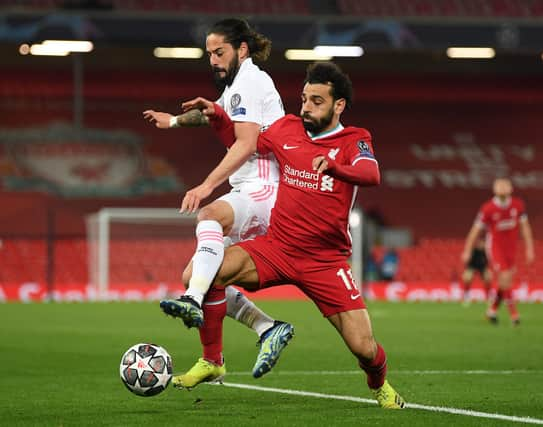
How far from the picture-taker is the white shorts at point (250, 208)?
7391mm

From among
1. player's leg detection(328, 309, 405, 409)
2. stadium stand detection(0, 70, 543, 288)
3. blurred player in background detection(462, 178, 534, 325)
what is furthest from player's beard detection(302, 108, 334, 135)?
stadium stand detection(0, 70, 543, 288)

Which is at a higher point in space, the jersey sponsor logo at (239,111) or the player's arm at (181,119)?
the jersey sponsor logo at (239,111)

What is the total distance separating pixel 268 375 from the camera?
9.46 meters

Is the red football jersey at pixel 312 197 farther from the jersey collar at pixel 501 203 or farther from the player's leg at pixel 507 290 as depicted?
the jersey collar at pixel 501 203

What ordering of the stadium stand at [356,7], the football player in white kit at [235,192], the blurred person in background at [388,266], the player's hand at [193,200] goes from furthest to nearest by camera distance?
the blurred person in background at [388,266] < the stadium stand at [356,7] < the football player in white kit at [235,192] < the player's hand at [193,200]

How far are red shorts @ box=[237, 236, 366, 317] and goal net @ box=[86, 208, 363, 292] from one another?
17.9 meters

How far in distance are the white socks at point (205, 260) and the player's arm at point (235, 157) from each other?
0.85 ft

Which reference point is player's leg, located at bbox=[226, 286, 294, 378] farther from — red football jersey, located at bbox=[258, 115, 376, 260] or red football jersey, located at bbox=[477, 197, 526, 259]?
red football jersey, located at bbox=[477, 197, 526, 259]

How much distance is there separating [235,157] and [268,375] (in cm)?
281

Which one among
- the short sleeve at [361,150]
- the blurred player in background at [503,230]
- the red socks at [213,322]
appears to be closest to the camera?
the short sleeve at [361,150]

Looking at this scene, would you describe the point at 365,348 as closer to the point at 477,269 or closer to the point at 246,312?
the point at 246,312

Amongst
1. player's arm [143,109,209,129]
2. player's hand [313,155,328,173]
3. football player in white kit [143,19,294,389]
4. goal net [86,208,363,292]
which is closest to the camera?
player's hand [313,155,328,173]

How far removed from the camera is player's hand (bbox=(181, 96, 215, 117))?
22.9 feet

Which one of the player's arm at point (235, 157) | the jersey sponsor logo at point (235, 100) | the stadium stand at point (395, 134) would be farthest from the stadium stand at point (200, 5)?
the player's arm at point (235, 157)
